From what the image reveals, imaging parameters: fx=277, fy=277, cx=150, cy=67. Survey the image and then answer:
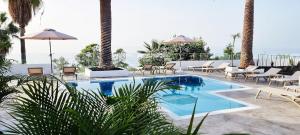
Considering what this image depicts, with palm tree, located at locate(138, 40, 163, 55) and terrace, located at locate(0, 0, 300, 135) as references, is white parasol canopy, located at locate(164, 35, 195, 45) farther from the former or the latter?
palm tree, located at locate(138, 40, 163, 55)

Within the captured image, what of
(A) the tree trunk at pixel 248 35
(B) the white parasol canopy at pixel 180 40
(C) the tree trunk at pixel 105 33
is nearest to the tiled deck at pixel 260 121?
(A) the tree trunk at pixel 248 35

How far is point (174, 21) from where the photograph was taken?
33.2 meters

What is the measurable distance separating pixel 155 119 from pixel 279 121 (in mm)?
5645

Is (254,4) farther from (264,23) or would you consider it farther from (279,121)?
(264,23)

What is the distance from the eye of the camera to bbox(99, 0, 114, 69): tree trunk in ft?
47.5

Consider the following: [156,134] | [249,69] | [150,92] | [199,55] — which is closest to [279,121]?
[150,92]

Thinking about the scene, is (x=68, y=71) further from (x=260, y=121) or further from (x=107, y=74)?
(x=260, y=121)

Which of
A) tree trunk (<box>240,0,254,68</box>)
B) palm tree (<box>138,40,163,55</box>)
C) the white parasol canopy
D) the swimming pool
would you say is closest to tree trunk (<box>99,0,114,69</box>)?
the swimming pool

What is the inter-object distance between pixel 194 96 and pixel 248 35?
21.1 ft

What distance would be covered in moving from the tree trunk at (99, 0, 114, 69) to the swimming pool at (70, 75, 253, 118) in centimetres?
185

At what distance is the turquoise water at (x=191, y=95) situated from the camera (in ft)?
27.7

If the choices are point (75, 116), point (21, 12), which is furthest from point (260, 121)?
point (21, 12)

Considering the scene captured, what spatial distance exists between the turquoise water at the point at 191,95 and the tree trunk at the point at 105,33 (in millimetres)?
1957

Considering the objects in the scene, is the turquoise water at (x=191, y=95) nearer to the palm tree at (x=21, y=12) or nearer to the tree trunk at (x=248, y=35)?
the tree trunk at (x=248, y=35)
